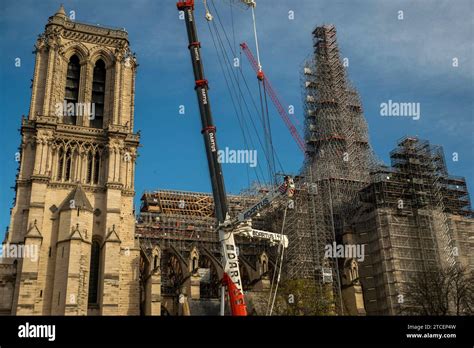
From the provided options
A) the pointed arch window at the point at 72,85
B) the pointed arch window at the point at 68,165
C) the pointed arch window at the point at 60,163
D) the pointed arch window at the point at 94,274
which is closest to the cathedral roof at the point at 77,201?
the pointed arch window at the point at 68,165

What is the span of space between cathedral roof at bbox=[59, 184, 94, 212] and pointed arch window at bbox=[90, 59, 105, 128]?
32.8ft

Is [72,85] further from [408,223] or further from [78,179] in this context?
[408,223]

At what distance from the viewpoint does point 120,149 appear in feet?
202

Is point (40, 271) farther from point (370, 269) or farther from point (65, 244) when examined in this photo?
point (370, 269)

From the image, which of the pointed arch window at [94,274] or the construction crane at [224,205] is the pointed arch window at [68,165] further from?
the construction crane at [224,205]

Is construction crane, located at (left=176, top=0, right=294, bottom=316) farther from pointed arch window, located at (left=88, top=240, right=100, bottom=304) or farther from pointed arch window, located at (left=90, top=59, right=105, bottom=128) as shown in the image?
pointed arch window, located at (left=90, top=59, right=105, bottom=128)

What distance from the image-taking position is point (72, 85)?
6631 centimetres

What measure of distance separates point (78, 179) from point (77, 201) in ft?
12.7

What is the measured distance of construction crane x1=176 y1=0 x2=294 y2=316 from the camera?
39.3 metres

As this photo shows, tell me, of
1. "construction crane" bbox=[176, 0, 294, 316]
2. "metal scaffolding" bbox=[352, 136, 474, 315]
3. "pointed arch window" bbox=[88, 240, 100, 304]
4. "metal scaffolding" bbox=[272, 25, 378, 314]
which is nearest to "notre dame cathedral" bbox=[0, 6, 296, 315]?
"pointed arch window" bbox=[88, 240, 100, 304]

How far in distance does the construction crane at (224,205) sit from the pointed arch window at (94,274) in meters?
19.0
